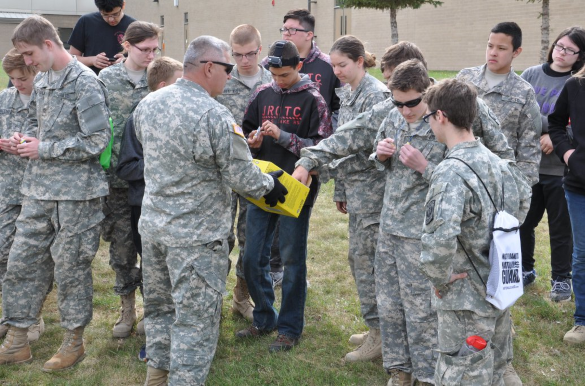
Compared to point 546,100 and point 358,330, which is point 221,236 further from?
point 546,100

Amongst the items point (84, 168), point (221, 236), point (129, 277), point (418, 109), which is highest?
point (418, 109)

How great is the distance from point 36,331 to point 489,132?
3.90 meters

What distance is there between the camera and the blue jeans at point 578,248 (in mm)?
4879

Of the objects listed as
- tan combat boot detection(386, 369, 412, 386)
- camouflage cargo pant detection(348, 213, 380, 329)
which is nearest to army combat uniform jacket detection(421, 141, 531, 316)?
tan combat boot detection(386, 369, 412, 386)

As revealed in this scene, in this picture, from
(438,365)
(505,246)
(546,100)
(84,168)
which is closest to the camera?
(505,246)

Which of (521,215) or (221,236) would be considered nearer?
(521,215)

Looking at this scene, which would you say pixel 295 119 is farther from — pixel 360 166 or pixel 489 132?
pixel 489 132

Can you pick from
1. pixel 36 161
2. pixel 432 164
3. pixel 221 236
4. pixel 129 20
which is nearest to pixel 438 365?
Answer: pixel 432 164

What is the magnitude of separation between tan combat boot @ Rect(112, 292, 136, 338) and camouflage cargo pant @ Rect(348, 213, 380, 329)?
196 centimetres

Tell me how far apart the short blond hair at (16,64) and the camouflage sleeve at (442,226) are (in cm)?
347

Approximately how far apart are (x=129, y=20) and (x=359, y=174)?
125 inches

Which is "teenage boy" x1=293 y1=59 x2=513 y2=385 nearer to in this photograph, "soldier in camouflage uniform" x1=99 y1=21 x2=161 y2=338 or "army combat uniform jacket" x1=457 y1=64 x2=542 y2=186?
"army combat uniform jacket" x1=457 y1=64 x2=542 y2=186

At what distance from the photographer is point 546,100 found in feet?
18.7

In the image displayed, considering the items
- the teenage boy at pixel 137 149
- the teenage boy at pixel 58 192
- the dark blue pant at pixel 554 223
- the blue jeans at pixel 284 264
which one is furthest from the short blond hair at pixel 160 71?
the dark blue pant at pixel 554 223
